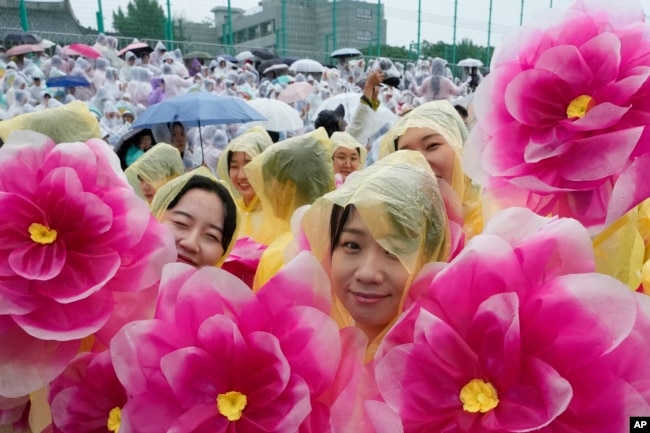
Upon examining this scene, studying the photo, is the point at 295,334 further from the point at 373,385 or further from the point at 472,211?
the point at 472,211

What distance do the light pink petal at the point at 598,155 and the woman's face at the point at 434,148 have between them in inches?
26.0

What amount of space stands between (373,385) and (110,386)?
46 cm

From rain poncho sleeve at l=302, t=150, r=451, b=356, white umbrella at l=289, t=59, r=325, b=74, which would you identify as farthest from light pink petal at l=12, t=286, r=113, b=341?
white umbrella at l=289, t=59, r=325, b=74

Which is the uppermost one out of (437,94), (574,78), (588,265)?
(574,78)

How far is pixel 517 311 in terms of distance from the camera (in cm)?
80

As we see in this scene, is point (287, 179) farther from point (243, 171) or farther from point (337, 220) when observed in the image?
point (337, 220)

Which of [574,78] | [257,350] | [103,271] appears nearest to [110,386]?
[103,271]

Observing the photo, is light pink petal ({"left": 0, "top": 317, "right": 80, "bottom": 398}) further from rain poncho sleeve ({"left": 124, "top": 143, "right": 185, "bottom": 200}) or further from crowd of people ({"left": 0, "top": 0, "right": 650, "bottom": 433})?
rain poncho sleeve ({"left": 124, "top": 143, "right": 185, "bottom": 200})

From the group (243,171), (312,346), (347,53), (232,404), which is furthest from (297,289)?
(347,53)

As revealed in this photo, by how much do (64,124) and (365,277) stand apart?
3.81ft

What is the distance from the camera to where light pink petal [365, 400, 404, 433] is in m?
0.84

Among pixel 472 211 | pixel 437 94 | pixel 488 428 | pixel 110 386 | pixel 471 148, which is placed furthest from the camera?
pixel 437 94

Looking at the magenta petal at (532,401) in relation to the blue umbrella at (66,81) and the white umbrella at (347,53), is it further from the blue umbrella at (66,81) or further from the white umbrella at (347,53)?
the white umbrella at (347,53)

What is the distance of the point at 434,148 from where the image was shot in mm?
1792
